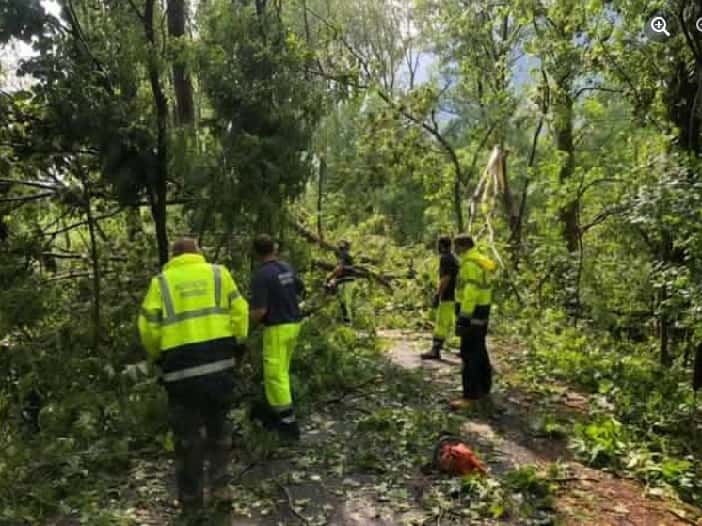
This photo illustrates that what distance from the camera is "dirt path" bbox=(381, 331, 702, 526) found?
5.18 metres

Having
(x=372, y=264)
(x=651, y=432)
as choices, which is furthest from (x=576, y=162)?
(x=651, y=432)

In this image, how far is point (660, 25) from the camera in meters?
9.59

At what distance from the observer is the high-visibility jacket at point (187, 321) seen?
4.69m

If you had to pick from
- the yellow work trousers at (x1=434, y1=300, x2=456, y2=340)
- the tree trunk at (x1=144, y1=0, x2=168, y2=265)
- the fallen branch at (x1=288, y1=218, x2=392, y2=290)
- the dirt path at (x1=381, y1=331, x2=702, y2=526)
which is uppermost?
the tree trunk at (x1=144, y1=0, x2=168, y2=265)

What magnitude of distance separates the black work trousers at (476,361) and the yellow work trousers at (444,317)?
2.17m

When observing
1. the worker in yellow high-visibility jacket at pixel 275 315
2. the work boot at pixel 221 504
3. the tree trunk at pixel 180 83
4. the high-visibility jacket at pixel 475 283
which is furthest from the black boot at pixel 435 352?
the work boot at pixel 221 504

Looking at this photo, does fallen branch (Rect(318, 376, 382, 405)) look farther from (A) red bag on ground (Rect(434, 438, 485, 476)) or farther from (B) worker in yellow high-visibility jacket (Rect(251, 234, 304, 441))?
(A) red bag on ground (Rect(434, 438, 485, 476))

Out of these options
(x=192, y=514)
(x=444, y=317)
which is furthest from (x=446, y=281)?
(x=192, y=514)

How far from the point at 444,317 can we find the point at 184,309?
19.8 feet

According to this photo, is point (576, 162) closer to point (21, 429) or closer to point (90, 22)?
point (90, 22)

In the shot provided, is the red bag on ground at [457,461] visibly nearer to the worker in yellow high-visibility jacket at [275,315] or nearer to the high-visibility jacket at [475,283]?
the worker in yellow high-visibility jacket at [275,315]

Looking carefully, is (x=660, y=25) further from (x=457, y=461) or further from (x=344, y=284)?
(x=457, y=461)

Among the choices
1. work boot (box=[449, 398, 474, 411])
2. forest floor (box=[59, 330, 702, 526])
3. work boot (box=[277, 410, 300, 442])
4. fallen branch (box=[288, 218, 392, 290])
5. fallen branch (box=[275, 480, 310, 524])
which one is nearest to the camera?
fallen branch (box=[275, 480, 310, 524])

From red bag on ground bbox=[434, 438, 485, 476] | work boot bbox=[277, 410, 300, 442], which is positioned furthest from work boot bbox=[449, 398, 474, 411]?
work boot bbox=[277, 410, 300, 442]
